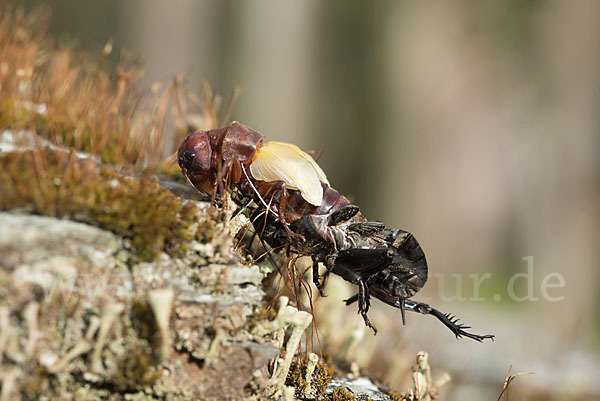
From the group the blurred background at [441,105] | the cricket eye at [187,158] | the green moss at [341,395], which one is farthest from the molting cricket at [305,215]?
the blurred background at [441,105]

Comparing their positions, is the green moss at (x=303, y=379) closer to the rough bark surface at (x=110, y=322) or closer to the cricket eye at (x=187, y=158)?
the rough bark surface at (x=110, y=322)

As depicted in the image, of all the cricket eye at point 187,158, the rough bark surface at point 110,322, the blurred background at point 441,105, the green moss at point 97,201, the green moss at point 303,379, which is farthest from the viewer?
the blurred background at point 441,105

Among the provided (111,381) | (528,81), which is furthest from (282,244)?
(528,81)

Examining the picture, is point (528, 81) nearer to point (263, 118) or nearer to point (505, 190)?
point (505, 190)

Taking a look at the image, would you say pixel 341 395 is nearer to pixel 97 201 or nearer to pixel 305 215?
pixel 305 215

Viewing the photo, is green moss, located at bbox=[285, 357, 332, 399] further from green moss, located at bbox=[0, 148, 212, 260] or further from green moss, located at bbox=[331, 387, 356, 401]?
green moss, located at bbox=[0, 148, 212, 260]

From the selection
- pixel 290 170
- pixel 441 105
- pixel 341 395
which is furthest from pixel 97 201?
pixel 441 105

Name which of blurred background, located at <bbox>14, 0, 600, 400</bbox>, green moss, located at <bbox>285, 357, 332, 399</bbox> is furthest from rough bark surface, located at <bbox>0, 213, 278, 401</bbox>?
blurred background, located at <bbox>14, 0, 600, 400</bbox>
